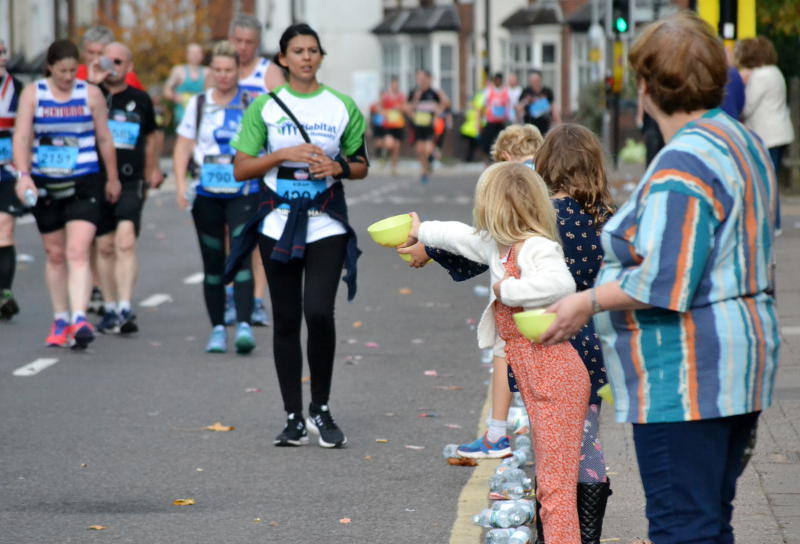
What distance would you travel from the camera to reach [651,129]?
17.2 metres

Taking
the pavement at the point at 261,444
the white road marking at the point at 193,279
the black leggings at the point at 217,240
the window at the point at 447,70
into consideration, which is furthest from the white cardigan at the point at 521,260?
the window at the point at 447,70

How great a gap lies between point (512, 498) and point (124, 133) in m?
5.92

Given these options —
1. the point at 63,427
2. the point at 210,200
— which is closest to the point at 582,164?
the point at 63,427

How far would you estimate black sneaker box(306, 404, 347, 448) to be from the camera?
7.16 metres

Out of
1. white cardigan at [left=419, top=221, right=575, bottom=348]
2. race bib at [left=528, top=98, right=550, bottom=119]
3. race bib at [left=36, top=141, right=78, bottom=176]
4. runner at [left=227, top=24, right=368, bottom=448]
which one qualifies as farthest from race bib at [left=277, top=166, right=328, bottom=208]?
race bib at [left=528, top=98, right=550, bottom=119]

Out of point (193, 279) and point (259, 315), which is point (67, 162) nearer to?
point (259, 315)

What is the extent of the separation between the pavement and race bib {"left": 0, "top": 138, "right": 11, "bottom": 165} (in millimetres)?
1153

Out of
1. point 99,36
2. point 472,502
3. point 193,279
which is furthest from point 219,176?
point 193,279

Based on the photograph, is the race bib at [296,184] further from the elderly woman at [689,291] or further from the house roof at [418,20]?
the house roof at [418,20]

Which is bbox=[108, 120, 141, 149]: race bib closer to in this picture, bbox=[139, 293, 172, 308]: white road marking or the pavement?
the pavement

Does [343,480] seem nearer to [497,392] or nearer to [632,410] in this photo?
[497,392]

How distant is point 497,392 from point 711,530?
292cm

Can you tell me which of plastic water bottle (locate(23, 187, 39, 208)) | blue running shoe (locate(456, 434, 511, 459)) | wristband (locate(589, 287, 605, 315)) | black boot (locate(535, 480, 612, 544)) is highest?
wristband (locate(589, 287, 605, 315))

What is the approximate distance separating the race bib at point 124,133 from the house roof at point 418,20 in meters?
48.6
